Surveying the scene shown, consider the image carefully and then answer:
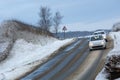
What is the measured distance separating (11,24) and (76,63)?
28.7 m

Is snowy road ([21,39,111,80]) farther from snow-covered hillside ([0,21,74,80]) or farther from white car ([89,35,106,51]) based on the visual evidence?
white car ([89,35,106,51])

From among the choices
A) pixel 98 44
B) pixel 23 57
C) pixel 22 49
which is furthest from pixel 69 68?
pixel 22 49

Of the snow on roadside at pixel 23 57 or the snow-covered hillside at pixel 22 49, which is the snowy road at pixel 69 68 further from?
the snow on roadside at pixel 23 57

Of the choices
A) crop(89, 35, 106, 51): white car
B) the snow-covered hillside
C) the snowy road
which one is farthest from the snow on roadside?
crop(89, 35, 106, 51): white car

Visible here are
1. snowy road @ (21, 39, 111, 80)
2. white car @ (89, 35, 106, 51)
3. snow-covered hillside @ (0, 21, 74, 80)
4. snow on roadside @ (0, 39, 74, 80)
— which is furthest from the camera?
white car @ (89, 35, 106, 51)

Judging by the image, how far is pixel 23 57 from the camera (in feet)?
147

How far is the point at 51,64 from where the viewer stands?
113 ft

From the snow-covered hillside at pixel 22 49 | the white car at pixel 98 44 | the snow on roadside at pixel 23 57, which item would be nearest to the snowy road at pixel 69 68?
the snow-covered hillside at pixel 22 49

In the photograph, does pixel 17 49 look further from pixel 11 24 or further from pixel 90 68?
pixel 90 68

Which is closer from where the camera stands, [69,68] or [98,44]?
[69,68]

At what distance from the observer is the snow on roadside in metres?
34.4

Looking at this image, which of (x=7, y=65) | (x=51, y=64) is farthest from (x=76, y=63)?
(x=7, y=65)

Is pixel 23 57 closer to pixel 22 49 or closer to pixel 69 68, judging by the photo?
pixel 22 49

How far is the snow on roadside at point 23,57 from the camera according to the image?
3444cm
